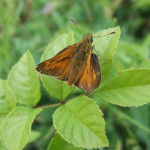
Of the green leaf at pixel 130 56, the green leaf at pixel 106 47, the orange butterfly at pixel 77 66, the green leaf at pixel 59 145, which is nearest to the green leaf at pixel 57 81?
the orange butterfly at pixel 77 66

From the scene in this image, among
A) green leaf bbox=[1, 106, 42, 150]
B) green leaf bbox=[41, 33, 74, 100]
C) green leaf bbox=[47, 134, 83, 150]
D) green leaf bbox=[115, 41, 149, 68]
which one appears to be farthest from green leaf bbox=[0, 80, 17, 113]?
green leaf bbox=[115, 41, 149, 68]

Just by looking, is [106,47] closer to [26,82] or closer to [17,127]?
[26,82]

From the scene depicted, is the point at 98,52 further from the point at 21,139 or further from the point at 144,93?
the point at 21,139

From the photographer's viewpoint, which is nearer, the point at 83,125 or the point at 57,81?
the point at 83,125

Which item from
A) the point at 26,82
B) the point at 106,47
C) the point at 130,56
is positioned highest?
the point at 106,47

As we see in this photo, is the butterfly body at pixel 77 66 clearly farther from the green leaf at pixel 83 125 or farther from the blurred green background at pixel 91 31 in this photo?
the blurred green background at pixel 91 31

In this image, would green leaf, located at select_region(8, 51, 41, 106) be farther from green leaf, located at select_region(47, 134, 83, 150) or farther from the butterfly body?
green leaf, located at select_region(47, 134, 83, 150)

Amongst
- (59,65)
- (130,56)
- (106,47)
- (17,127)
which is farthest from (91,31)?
(17,127)
